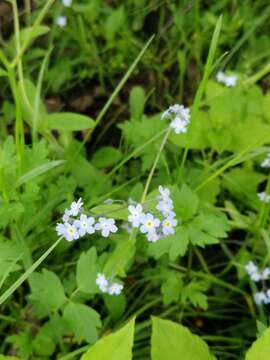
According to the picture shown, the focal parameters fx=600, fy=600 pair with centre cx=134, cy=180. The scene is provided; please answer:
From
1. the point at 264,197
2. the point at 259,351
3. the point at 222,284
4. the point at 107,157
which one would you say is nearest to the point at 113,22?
the point at 107,157

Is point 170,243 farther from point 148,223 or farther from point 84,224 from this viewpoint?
point 84,224

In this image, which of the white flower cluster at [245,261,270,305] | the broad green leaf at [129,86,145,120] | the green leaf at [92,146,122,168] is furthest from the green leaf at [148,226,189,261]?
the broad green leaf at [129,86,145,120]

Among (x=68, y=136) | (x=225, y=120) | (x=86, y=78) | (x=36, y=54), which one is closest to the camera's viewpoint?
(x=225, y=120)

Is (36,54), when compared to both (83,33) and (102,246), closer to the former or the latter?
(83,33)

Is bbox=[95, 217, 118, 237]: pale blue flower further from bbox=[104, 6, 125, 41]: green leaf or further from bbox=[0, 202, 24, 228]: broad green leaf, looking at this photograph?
bbox=[104, 6, 125, 41]: green leaf

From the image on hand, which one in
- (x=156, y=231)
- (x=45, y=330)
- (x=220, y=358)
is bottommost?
(x=220, y=358)

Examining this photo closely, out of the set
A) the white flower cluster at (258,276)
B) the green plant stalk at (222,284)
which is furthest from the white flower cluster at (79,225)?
the white flower cluster at (258,276)

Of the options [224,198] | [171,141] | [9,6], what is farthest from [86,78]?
[224,198]
